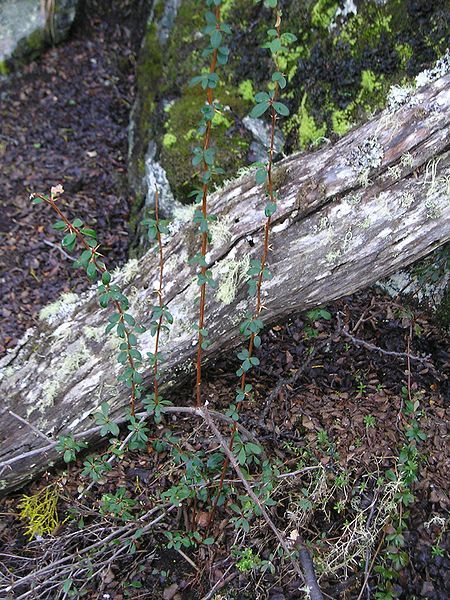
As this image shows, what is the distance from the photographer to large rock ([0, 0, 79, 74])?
231 inches

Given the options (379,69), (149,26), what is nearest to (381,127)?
(379,69)

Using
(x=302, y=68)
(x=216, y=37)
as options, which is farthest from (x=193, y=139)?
(x=216, y=37)

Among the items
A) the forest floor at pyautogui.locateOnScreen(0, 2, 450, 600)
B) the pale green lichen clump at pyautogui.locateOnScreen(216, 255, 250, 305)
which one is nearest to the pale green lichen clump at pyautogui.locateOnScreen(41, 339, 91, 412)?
the forest floor at pyautogui.locateOnScreen(0, 2, 450, 600)

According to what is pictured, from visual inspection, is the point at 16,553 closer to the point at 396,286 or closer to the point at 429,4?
the point at 396,286

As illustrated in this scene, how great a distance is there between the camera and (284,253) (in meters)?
2.89

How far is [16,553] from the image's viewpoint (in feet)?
9.89

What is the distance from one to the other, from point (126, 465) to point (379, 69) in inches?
114

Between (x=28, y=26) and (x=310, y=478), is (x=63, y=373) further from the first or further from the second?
(x=28, y=26)

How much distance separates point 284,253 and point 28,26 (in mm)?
4706

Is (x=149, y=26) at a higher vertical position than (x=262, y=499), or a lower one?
higher

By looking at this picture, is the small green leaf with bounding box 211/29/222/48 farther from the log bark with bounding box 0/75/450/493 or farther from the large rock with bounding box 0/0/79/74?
the large rock with bounding box 0/0/79/74

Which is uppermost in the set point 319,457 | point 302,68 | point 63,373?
point 302,68

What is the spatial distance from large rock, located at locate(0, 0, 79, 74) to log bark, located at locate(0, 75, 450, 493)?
393cm

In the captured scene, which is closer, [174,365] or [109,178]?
[174,365]
